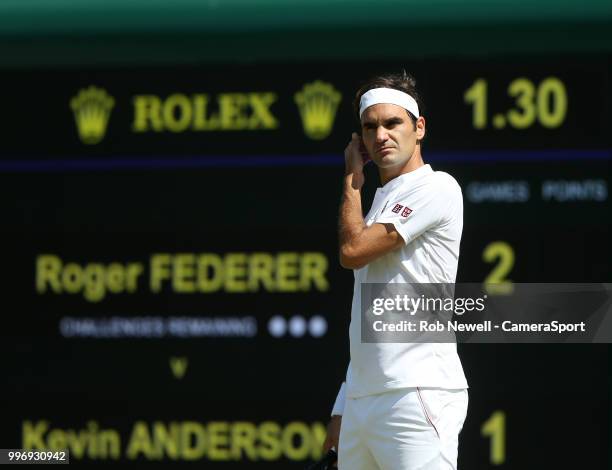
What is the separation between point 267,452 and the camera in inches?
180

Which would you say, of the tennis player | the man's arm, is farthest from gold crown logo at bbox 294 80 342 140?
the man's arm

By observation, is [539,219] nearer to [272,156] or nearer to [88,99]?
[272,156]

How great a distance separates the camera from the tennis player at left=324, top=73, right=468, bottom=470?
2.74m

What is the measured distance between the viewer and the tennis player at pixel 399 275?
2.74m

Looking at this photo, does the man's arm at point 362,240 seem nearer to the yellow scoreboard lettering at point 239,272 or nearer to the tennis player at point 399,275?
the tennis player at point 399,275

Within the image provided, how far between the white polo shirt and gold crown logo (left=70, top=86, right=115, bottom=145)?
6.57 feet

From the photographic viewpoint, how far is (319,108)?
15.1 feet

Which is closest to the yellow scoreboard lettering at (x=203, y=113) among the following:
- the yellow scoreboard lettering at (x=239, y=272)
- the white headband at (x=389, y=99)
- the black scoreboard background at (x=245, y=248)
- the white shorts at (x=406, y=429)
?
the black scoreboard background at (x=245, y=248)

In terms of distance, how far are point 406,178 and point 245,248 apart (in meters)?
1.78

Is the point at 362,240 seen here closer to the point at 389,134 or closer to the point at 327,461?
the point at 389,134

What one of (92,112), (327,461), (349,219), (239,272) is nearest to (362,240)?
(349,219)

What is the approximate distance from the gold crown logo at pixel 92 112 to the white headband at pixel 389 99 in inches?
76.4

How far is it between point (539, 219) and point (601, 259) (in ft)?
0.76

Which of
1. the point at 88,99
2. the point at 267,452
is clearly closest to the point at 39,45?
the point at 88,99
